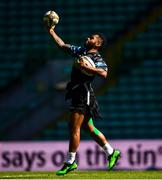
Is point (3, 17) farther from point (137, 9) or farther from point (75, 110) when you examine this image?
point (75, 110)

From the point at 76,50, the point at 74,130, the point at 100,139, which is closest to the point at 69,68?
the point at 100,139

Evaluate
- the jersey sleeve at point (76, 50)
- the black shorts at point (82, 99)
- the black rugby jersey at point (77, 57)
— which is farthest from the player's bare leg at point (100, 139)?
the jersey sleeve at point (76, 50)

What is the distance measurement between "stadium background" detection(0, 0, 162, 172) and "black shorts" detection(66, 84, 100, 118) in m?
7.85

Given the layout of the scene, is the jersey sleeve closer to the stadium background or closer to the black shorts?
the black shorts

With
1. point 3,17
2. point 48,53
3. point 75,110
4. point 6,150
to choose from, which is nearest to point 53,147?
point 6,150

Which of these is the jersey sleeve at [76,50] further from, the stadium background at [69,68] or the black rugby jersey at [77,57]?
the stadium background at [69,68]

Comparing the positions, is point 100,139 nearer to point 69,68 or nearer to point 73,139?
point 73,139

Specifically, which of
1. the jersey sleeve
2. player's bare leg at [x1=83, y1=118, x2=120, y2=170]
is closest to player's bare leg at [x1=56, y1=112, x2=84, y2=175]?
player's bare leg at [x1=83, y1=118, x2=120, y2=170]

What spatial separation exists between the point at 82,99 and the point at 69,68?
8320mm

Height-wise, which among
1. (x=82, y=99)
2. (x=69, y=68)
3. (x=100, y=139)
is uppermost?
(x=69, y=68)

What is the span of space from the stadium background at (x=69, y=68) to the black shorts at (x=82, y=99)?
7855 millimetres

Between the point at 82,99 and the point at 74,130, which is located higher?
the point at 82,99

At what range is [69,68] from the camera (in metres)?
17.6

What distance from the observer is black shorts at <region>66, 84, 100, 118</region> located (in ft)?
30.4
